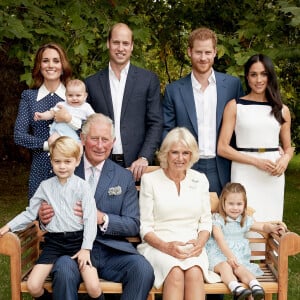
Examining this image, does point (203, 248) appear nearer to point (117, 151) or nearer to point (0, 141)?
point (117, 151)

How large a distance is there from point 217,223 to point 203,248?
0.78 ft

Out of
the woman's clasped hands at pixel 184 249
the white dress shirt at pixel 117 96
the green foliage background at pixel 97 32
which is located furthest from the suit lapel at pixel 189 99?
the green foliage background at pixel 97 32

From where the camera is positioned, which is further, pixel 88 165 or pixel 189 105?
pixel 189 105

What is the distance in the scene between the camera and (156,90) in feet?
16.0

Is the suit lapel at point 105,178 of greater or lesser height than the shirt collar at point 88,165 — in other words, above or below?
below

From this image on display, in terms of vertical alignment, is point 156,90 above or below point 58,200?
above

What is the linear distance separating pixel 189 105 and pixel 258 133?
0.57 meters

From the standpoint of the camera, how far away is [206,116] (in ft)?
15.7

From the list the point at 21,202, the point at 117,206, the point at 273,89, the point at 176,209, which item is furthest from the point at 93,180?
the point at 21,202

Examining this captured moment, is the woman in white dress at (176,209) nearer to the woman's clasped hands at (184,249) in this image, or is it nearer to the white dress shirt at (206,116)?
the woman's clasped hands at (184,249)

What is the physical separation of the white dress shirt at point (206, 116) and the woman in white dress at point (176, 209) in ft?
1.29

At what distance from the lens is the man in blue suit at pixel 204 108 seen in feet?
15.6

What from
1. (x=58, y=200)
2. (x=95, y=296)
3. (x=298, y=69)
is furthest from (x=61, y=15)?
(x=298, y=69)

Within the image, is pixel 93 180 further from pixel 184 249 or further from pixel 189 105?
pixel 189 105
